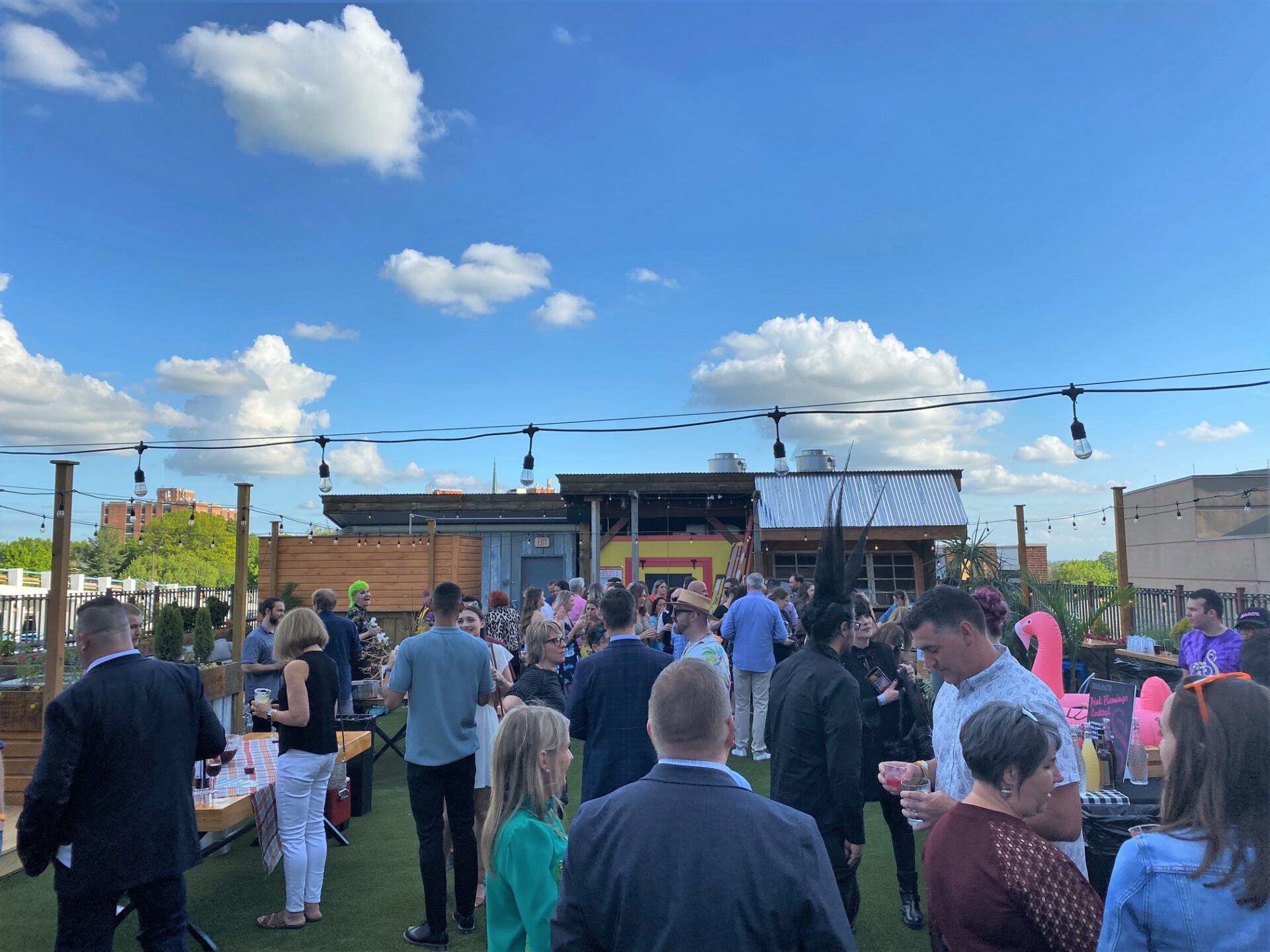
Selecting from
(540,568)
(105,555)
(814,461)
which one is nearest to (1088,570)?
(814,461)

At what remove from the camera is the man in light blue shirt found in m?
7.72

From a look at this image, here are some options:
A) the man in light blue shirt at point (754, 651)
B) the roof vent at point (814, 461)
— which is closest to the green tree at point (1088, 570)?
the roof vent at point (814, 461)

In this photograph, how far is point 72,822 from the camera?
2883 millimetres

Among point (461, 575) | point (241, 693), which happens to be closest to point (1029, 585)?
point (241, 693)

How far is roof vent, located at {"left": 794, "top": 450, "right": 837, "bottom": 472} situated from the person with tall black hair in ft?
53.7

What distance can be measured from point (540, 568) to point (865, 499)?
7940 mm

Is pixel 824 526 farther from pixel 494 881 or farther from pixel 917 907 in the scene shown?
pixel 494 881

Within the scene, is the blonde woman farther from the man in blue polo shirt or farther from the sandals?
the sandals

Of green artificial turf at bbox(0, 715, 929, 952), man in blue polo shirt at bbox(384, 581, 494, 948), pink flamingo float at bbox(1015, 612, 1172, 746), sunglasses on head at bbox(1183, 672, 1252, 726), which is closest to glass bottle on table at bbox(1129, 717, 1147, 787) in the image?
pink flamingo float at bbox(1015, 612, 1172, 746)

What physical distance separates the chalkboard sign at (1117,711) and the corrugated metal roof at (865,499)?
11.8 metres

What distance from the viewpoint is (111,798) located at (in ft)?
9.53

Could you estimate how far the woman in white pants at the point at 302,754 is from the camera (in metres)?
4.15

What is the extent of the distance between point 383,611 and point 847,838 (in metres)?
13.9

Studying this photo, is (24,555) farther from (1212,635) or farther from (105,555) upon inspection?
(1212,635)
